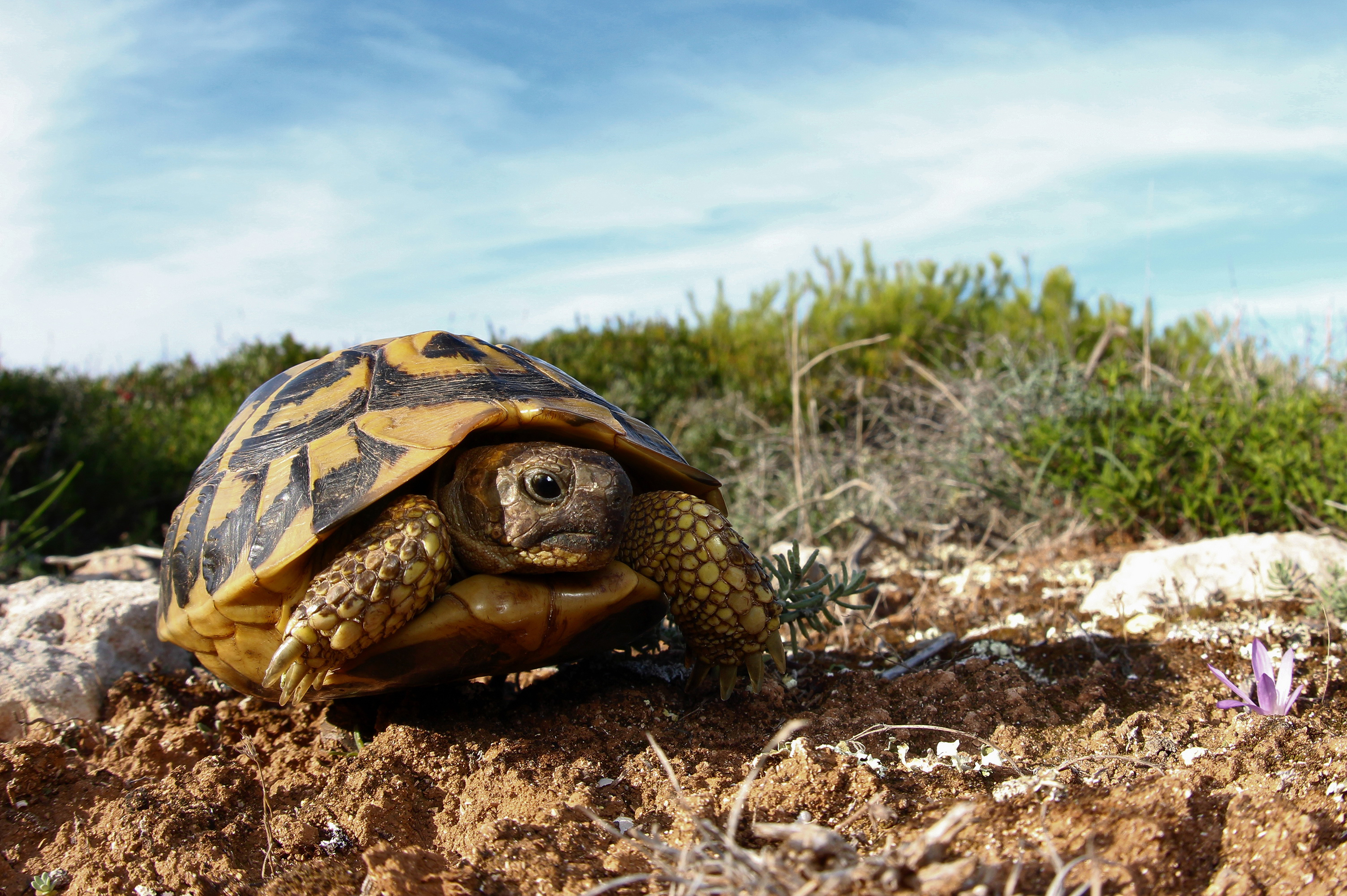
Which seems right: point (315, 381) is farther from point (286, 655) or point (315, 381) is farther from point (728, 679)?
point (728, 679)

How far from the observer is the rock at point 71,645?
2400mm

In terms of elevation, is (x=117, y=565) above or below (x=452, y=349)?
below

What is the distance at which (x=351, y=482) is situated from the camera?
1857 mm

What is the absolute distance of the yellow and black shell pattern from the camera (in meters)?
1.86

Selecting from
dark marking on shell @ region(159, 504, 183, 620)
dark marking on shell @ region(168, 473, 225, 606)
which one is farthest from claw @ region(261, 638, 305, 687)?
dark marking on shell @ region(159, 504, 183, 620)

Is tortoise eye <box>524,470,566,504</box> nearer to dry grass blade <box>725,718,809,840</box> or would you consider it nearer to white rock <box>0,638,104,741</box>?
dry grass blade <box>725,718,809,840</box>

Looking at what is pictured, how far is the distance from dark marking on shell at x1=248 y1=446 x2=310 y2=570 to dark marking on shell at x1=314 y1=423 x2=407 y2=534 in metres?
0.04

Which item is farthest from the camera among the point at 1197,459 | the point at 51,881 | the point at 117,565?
the point at 117,565

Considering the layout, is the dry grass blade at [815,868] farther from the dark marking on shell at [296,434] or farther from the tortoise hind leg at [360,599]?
the dark marking on shell at [296,434]

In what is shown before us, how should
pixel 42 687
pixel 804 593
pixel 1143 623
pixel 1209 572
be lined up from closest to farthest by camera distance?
1. pixel 804 593
2. pixel 42 687
3. pixel 1143 623
4. pixel 1209 572

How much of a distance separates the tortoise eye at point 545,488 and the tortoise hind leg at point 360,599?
200mm

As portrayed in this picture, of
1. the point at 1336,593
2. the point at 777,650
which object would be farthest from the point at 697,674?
the point at 1336,593

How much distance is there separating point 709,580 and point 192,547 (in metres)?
1.18

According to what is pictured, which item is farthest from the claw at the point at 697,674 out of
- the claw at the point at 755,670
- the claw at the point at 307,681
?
the claw at the point at 307,681
